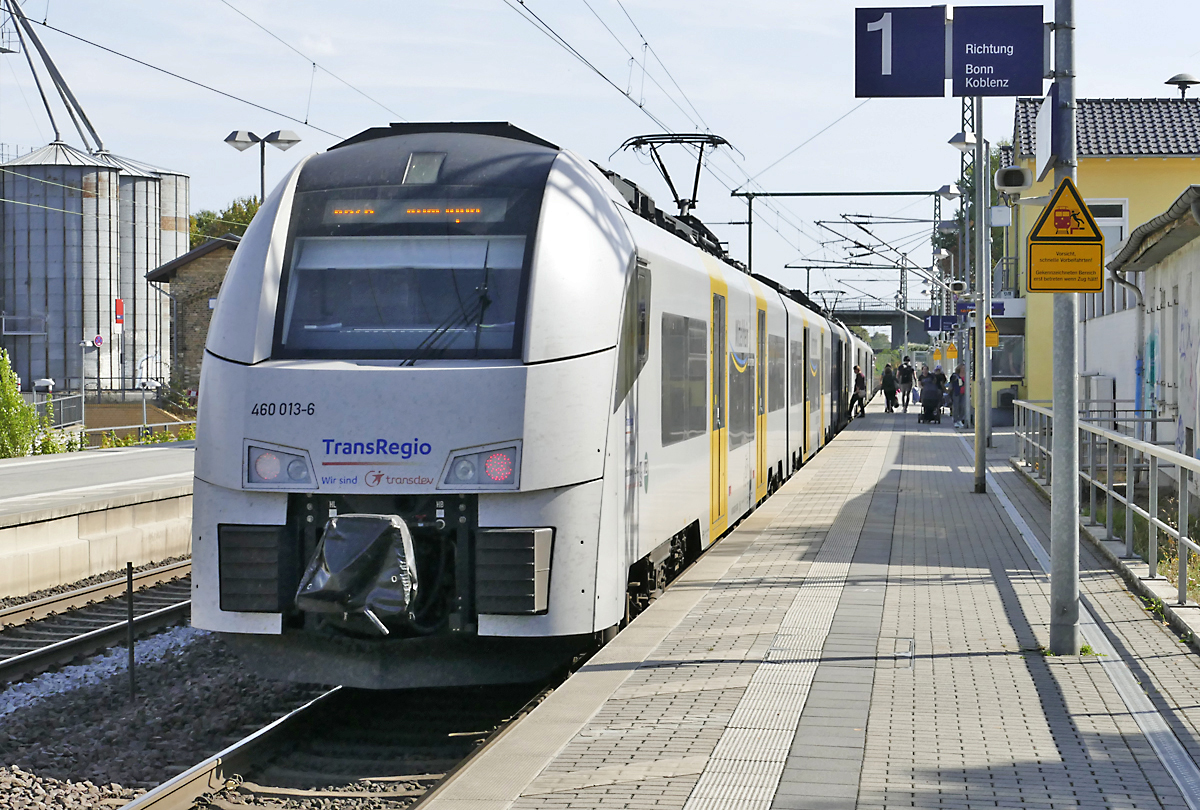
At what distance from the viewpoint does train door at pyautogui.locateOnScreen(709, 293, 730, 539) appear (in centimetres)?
1108

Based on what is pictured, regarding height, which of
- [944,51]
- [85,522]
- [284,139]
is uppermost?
[284,139]

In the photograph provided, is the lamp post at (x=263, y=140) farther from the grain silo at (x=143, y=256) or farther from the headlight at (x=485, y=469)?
the grain silo at (x=143, y=256)

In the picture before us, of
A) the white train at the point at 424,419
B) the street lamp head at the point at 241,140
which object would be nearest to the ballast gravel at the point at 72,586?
the white train at the point at 424,419

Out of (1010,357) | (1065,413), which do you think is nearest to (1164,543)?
(1065,413)

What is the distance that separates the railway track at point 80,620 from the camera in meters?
9.23

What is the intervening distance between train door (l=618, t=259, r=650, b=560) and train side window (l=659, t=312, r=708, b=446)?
0.62 m

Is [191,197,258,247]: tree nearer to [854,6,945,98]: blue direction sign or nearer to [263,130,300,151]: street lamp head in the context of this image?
[263,130,300,151]: street lamp head

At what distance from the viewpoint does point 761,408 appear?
14531mm

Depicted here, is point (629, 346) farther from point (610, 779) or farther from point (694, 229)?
point (694, 229)

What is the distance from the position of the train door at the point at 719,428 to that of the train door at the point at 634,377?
2.76 metres

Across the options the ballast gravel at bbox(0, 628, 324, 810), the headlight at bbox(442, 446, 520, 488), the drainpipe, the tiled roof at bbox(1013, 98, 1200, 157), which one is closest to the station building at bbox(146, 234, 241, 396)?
the tiled roof at bbox(1013, 98, 1200, 157)

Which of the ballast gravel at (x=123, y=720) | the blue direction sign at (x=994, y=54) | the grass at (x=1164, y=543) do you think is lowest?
the ballast gravel at (x=123, y=720)

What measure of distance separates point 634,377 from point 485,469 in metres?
1.36

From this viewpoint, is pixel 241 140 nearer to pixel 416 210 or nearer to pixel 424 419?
pixel 416 210
